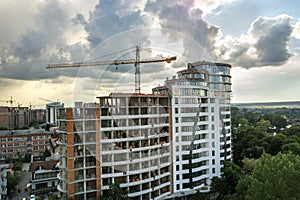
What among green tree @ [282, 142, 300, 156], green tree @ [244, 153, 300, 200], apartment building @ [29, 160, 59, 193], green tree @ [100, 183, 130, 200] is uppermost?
green tree @ [244, 153, 300, 200]

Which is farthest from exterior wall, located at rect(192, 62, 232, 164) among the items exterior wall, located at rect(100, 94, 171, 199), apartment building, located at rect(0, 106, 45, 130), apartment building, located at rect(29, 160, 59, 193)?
apartment building, located at rect(0, 106, 45, 130)

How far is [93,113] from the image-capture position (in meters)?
7.36

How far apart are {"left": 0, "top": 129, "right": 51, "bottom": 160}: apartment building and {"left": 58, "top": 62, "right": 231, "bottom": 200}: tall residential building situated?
1133 centimetres

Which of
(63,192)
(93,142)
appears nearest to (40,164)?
(63,192)

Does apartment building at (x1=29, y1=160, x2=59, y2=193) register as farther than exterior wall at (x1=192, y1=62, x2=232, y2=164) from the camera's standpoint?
Yes

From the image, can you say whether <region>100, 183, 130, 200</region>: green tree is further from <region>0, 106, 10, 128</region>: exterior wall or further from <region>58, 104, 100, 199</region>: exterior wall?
<region>0, 106, 10, 128</region>: exterior wall

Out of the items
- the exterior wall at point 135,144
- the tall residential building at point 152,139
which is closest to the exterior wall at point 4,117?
the tall residential building at point 152,139

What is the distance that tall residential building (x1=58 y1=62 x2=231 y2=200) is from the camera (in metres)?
7.27

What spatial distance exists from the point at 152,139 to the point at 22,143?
12.7 meters

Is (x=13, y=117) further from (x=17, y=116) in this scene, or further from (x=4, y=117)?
(x=4, y=117)

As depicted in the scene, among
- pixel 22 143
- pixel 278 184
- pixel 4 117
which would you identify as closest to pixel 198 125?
pixel 278 184

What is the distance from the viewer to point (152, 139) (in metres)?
8.40

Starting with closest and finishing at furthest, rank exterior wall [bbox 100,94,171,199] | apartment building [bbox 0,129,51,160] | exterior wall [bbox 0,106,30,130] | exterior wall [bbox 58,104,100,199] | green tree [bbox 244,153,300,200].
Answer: green tree [bbox 244,153,300,200] < exterior wall [bbox 58,104,100,199] < exterior wall [bbox 100,94,171,199] < apartment building [bbox 0,129,51,160] < exterior wall [bbox 0,106,30,130]

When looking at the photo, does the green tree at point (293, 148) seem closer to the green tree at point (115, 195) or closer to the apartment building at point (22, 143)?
the green tree at point (115, 195)
